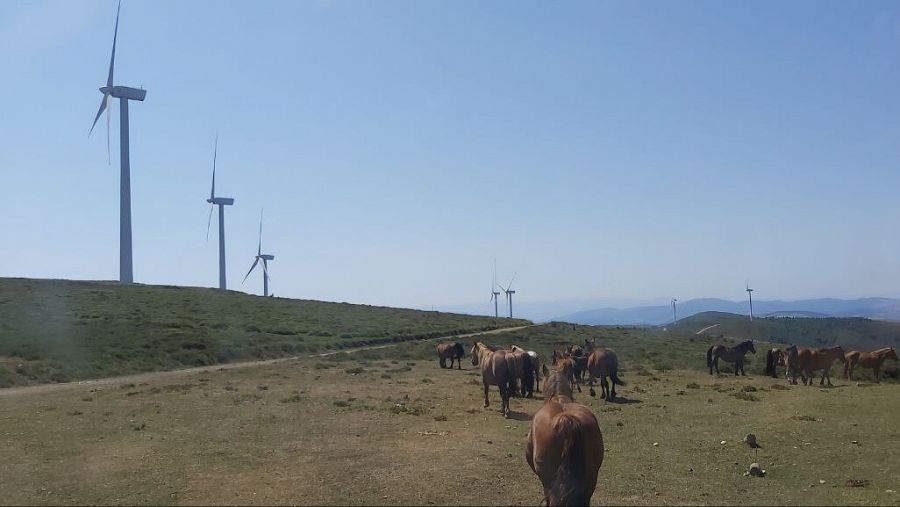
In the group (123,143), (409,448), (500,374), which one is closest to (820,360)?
(500,374)

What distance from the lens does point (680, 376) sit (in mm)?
31562

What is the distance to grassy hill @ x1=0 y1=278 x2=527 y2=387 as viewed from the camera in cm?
3738

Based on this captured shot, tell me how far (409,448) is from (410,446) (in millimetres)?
236

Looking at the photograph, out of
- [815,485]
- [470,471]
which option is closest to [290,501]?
[470,471]

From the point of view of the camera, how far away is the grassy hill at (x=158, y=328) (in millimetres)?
37375

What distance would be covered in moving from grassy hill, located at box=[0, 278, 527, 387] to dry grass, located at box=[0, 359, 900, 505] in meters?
13.2

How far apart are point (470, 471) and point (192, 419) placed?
9718 millimetres

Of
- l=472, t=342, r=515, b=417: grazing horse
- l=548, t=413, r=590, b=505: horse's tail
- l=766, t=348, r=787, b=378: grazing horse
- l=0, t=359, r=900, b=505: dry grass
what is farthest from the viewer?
l=766, t=348, r=787, b=378: grazing horse

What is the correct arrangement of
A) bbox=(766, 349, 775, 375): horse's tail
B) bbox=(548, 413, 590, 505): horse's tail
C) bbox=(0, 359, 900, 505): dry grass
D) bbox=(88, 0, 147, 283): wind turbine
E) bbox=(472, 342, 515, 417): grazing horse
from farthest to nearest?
bbox=(88, 0, 147, 283): wind turbine
bbox=(766, 349, 775, 375): horse's tail
bbox=(472, 342, 515, 417): grazing horse
bbox=(0, 359, 900, 505): dry grass
bbox=(548, 413, 590, 505): horse's tail

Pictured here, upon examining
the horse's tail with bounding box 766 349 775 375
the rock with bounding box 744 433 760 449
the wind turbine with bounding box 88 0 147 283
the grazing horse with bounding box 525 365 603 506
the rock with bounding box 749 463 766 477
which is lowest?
the rock with bounding box 749 463 766 477

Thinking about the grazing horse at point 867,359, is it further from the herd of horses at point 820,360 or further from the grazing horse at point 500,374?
the grazing horse at point 500,374

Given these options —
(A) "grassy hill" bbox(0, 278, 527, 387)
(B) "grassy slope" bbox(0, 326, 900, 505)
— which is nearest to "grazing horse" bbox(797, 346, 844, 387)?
(B) "grassy slope" bbox(0, 326, 900, 505)

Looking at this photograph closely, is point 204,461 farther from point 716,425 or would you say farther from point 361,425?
point 716,425

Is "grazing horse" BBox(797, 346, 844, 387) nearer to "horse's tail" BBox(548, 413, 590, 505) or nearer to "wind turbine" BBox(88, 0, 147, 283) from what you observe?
"horse's tail" BBox(548, 413, 590, 505)
